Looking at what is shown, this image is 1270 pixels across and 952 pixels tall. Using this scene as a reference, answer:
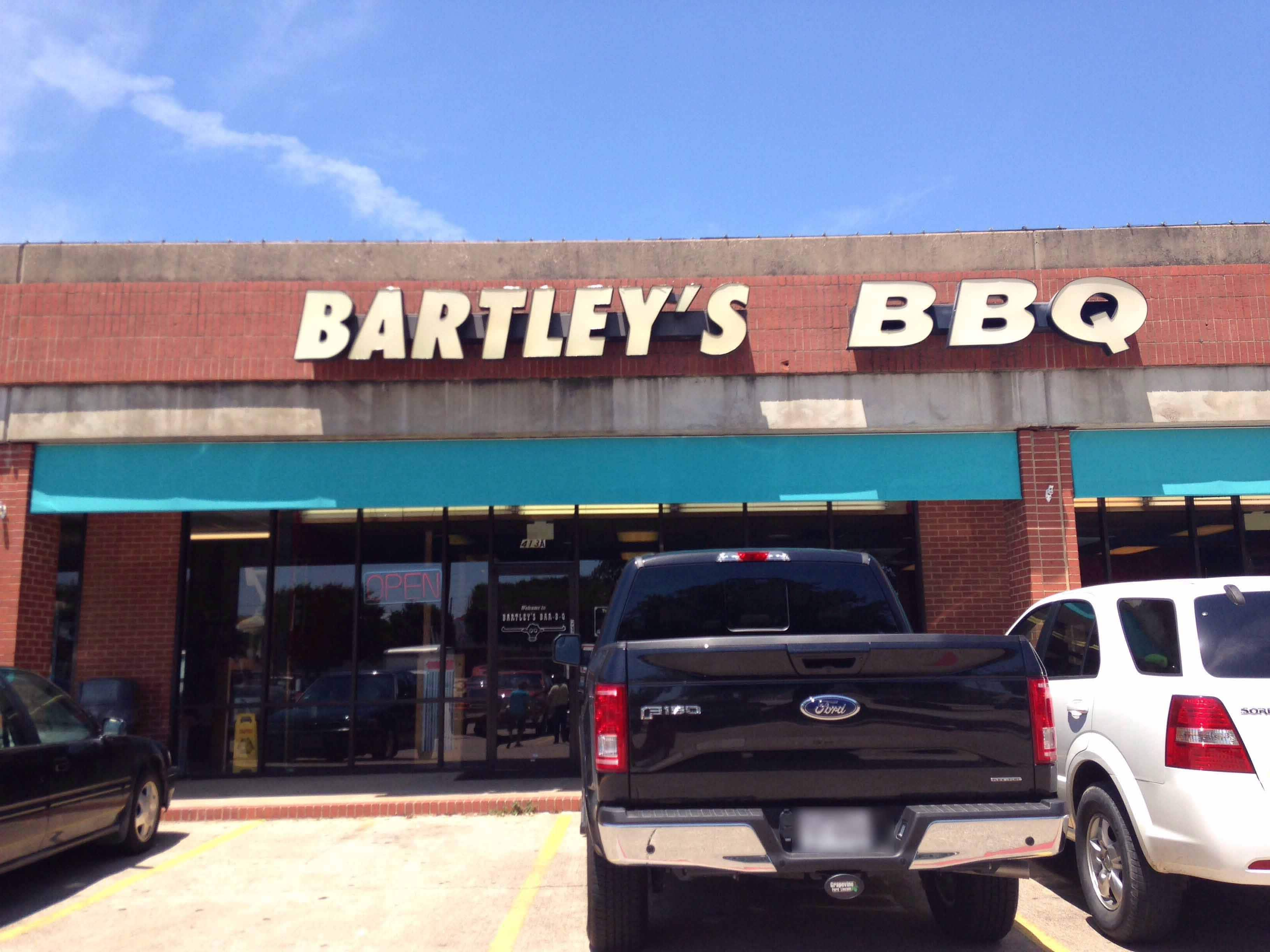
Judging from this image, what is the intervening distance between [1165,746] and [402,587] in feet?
30.9

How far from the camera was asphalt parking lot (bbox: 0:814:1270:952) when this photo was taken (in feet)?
18.1

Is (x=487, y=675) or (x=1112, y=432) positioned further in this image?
(x=487, y=675)

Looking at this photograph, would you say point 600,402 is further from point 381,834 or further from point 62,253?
point 62,253

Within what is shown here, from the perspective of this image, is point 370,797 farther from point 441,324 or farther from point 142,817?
point 441,324

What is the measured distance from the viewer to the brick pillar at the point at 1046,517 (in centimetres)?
1106

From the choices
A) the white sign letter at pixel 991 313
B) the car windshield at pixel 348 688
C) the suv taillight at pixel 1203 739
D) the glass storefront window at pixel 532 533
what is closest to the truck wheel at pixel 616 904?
the suv taillight at pixel 1203 739

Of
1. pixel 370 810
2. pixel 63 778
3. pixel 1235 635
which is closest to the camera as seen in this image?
pixel 1235 635

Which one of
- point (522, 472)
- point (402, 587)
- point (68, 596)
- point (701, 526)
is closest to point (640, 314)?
point (522, 472)

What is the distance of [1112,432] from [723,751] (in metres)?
8.85

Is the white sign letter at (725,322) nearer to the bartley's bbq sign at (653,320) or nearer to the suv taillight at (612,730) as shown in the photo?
the bartley's bbq sign at (653,320)

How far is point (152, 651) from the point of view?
12.5 m

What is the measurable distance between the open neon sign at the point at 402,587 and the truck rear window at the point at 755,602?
7.23m

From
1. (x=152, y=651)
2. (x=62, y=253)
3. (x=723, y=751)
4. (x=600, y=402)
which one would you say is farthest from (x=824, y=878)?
(x=62, y=253)

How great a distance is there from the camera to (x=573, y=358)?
11.5 meters
